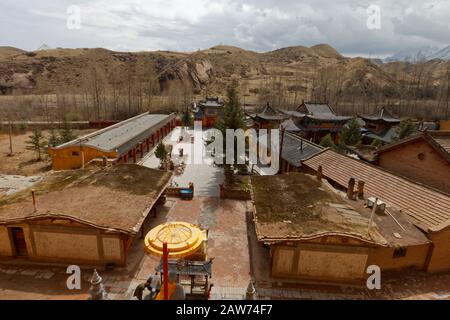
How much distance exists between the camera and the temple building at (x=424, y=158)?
56.6 feet

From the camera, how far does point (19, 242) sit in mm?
13344

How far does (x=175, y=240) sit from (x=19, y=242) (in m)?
8.38

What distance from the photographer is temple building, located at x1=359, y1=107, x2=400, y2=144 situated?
4050 centimetres

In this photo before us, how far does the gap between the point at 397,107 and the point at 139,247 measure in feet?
247

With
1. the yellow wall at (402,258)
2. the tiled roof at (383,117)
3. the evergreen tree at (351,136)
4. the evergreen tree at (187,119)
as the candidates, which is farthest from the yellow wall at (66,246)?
the tiled roof at (383,117)

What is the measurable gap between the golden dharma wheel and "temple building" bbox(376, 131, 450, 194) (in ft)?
52.2

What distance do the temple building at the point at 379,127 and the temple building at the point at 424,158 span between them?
2046 cm

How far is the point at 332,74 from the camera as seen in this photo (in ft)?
346

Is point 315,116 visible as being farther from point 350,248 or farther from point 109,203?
point 109,203

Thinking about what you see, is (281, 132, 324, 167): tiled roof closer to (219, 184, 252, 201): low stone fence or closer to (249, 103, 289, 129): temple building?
(219, 184, 252, 201): low stone fence

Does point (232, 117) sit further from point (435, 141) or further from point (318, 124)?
point (318, 124)

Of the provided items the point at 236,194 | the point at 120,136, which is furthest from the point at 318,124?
the point at 120,136

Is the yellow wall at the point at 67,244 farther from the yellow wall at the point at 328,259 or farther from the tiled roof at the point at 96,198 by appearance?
the yellow wall at the point at 328,259

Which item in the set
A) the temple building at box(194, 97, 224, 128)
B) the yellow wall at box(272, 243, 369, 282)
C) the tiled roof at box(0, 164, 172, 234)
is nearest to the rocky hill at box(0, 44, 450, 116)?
the temple building at box(194, 97, 224, 128)
